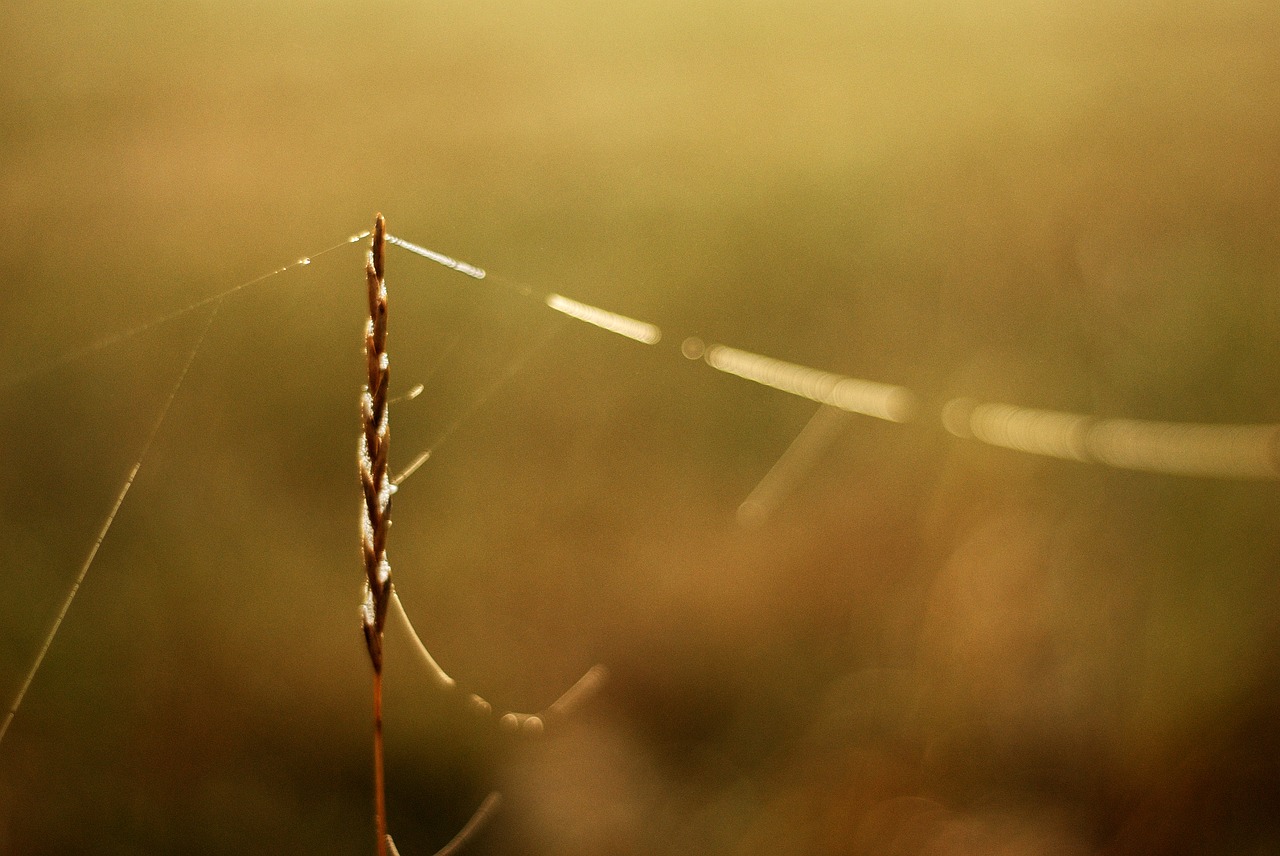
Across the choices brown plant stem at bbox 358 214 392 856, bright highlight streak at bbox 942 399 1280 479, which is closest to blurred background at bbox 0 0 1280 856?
bright highlight streak at bbox 942 399 1280 479

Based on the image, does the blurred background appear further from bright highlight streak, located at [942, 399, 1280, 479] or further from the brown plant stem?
the brown plant stem

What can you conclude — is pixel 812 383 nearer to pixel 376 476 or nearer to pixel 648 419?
pixel 648 419

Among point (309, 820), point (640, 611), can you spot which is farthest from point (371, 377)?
point (640, 611)

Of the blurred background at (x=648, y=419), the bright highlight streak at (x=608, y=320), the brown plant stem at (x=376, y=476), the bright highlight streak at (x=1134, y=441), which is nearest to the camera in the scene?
the brown plant stem at (x=376, y=476)

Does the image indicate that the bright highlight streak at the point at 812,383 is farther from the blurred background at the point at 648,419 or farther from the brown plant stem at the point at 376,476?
the brown plant stem at the point at 376,476

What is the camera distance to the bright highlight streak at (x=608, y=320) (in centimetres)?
169

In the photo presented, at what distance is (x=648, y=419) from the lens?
1.66 meters

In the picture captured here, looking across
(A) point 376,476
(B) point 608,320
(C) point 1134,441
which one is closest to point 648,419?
(B) point 608,320

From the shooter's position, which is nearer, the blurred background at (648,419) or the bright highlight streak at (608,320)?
the blurred background at (648,419)

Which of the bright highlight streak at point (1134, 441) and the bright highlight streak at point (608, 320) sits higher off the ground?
the bright highlight streak at point (608, 320)

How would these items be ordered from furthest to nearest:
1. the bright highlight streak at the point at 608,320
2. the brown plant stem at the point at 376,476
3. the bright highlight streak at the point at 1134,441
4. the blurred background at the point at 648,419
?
the bright highlight streak at the point at 608,320, the bright highlight streak at the point at 1134,441, the blurred background at the point at 648,419, the brown plant stem at the point at 376,476

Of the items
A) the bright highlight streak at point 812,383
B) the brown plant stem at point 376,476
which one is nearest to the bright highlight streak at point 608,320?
the bright highlight streak at point 812,383

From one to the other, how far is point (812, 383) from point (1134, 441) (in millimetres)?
640

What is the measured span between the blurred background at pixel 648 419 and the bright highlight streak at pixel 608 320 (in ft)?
0.10
